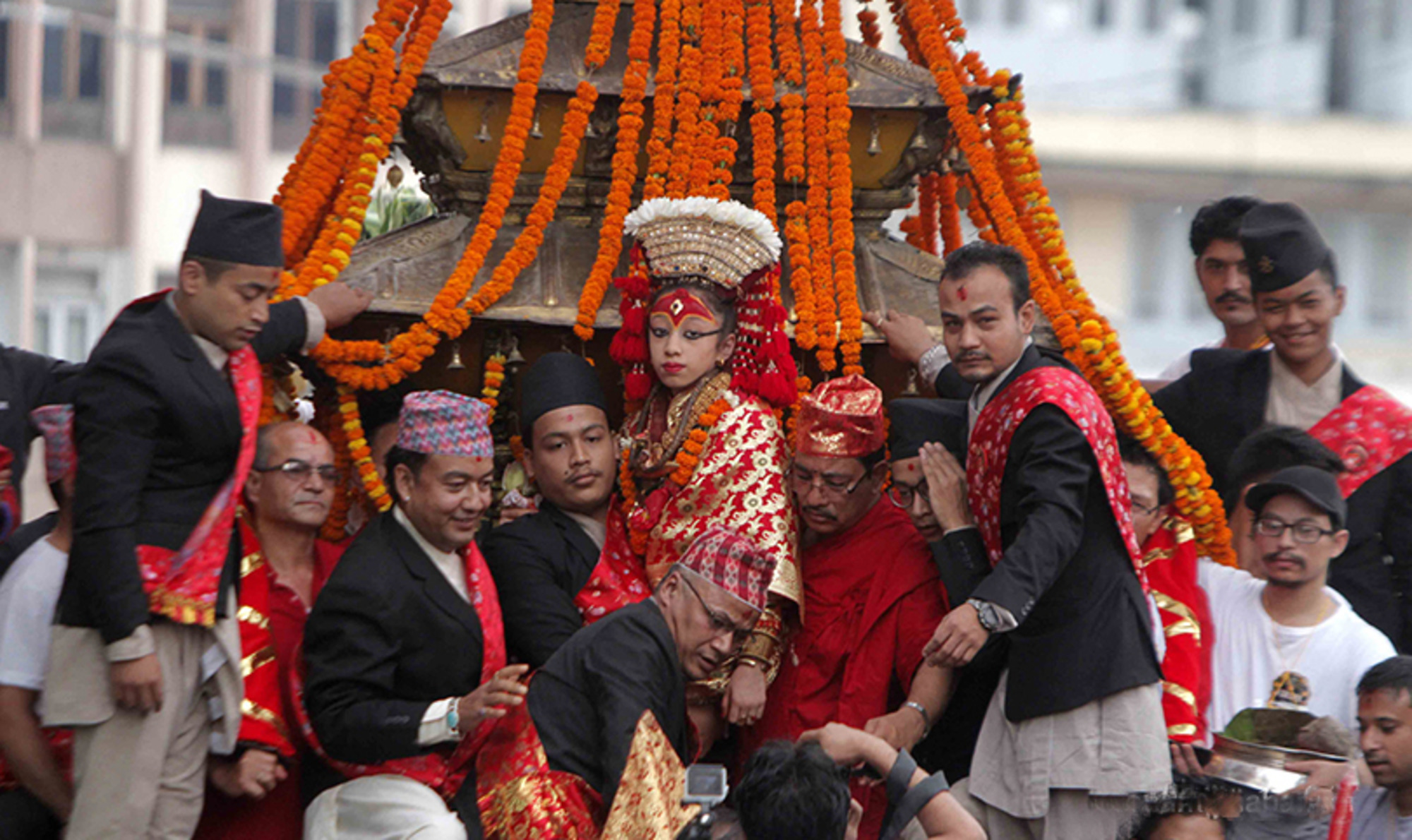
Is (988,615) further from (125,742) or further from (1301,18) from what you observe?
(1301,18)

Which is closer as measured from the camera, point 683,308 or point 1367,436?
point 683,308

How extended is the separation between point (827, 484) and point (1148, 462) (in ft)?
3.11

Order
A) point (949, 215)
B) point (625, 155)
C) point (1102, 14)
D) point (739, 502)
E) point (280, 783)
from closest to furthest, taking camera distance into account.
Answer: point (280, 783)
point (739, 502)
point (625, 155)
point (949, 215)
point (1102, 14)

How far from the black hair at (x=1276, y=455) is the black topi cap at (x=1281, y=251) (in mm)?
476

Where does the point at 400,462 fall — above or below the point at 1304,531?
above

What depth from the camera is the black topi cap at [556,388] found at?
205 inches

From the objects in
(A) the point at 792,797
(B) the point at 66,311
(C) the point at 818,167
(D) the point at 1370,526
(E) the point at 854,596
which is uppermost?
(C) the point at 818,167

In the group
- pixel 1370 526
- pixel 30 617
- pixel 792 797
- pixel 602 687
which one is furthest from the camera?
pixel 1370 526

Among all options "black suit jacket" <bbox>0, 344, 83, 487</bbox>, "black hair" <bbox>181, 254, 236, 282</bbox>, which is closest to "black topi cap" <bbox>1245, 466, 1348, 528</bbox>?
"black hair" <bbox>181, 254, 236, 282</bbox>

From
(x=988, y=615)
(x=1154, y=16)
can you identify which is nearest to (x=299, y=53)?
(x=1154, y=16)

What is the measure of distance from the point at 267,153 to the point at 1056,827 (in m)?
13.1

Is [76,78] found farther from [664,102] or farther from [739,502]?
[739,502]

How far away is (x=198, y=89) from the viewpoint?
16219 millimetres

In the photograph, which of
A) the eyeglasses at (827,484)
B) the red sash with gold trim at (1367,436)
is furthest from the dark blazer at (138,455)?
the red sash with gold trim at (1367,436)
